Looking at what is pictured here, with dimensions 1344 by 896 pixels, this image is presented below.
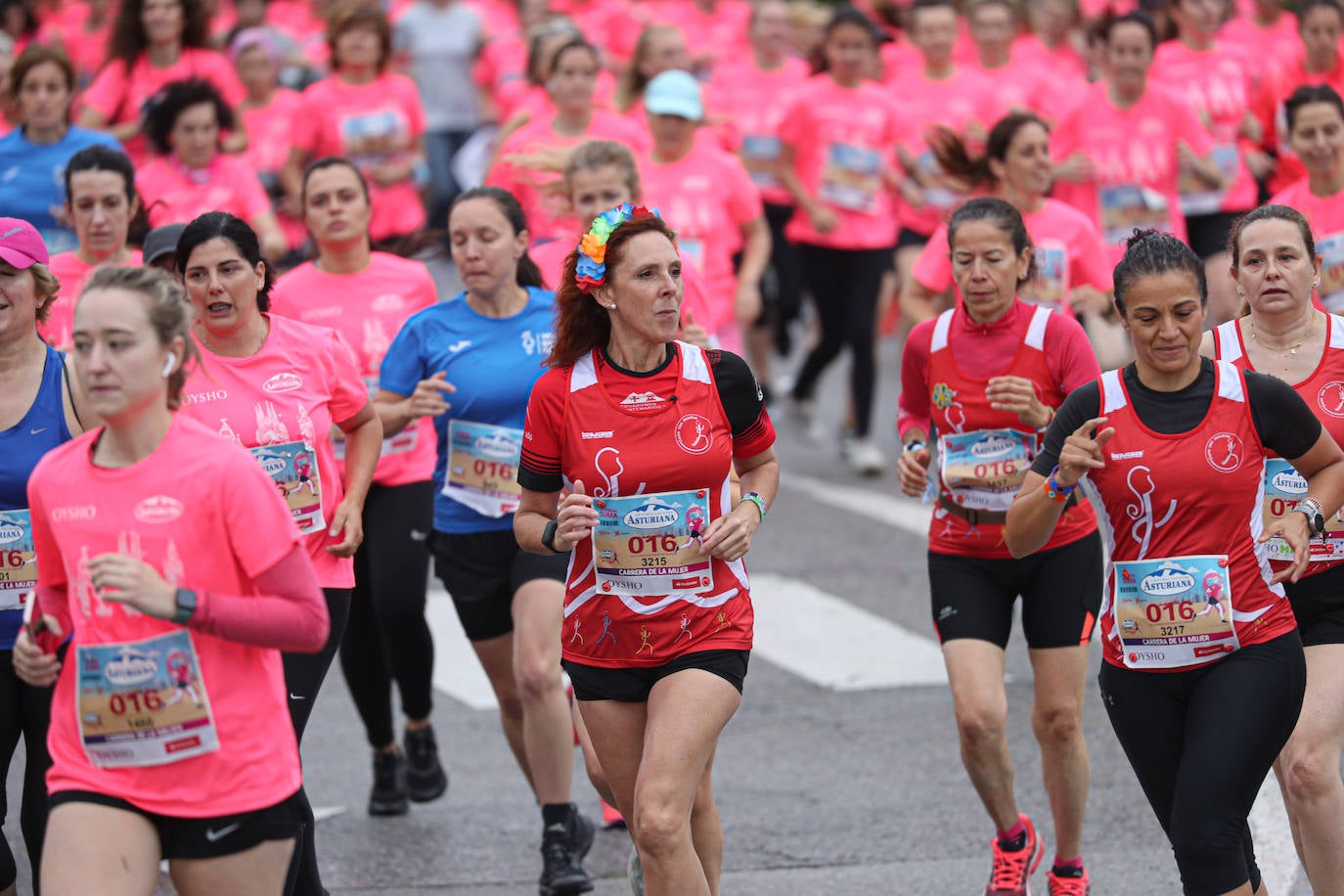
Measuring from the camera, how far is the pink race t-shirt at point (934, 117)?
40.0 ft

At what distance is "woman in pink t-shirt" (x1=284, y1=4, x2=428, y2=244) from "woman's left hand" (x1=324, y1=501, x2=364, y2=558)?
20.3 feet

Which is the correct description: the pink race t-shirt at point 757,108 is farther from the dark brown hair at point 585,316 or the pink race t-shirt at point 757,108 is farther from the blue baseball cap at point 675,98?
the dark brown hair at point 585,316

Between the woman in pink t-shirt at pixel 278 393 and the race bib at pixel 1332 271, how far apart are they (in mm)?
3779

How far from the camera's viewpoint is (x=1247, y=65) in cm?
1227

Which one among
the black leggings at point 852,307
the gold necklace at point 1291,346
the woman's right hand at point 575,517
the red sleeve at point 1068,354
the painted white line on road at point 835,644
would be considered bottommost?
the painted white line on road at point 835,644

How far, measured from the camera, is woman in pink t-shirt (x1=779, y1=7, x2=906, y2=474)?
1173cm

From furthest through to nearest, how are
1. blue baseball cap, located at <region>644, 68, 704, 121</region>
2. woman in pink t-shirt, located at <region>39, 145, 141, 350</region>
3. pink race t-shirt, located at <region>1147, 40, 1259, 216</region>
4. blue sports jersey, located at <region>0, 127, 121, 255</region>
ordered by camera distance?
pink race t-shirt, located at <region>1147, 40, 1259, 216</region>
blue baseball cap, located at <region>644, 68, 704, 121</region>
blue sports jersey, located at <region>0, 127, 121, 255</region>
woman in pink t-shirt, located at <region>39, 145, 141, 350</region>

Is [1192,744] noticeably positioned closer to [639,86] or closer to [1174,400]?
[1174,400]

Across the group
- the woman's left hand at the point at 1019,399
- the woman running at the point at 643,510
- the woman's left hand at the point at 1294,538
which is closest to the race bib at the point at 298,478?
the woman running at the point at 643,510

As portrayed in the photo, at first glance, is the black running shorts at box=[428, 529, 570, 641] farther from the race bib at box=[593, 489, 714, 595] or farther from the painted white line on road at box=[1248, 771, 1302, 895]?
the painted white line on road at box=[1248, 771, 1302, 895]

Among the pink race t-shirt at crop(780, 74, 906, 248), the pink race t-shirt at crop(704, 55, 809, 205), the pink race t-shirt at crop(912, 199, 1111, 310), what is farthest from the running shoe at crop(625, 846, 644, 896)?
the pink race t-shirt at crop(704, 55, 809, 205)

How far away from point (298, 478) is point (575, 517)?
1.10 meters

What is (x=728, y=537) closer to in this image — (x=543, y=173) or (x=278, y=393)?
(x=278, y=393)

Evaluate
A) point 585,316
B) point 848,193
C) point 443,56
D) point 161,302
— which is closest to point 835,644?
point 848,193
